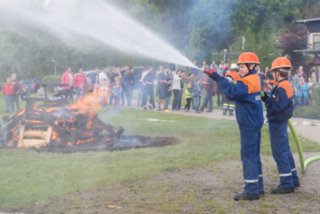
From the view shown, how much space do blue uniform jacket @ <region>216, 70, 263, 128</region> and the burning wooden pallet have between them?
526 cm

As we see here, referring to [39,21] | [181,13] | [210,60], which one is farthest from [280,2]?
[39,21]

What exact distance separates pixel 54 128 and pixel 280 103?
18.3ft

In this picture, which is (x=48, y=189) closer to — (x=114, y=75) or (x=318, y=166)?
(x=318, y=166)

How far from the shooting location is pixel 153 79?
2266 cm

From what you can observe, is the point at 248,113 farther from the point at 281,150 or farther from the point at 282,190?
the point at 282,190

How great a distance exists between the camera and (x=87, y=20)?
11570 millimetres

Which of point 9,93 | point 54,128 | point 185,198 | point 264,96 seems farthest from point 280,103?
point 9,93

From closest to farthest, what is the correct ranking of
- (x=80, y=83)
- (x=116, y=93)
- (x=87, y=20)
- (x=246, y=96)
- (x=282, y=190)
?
(x=246, y=96)
(x=282, y=190)
(x=87, y=20)
(x=116, y=93)
(x=80, y=83)

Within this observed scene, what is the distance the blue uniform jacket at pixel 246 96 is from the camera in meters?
Result: 7.34

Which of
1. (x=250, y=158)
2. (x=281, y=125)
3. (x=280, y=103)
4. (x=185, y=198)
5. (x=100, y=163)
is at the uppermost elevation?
(x=280, y=103)

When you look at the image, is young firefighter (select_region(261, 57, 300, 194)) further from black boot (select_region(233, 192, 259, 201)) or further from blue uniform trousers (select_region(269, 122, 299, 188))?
black boot (select_region(233, 192, 259, 201))

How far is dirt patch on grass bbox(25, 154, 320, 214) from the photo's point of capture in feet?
23.0

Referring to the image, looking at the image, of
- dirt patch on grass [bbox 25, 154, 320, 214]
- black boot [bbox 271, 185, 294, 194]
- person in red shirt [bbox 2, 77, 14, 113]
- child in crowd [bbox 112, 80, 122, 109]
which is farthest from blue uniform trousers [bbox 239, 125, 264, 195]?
person in red shirt [bbox 2, 77, 14, 113]

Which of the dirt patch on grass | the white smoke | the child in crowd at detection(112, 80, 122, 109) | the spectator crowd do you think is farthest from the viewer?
the child in crowd at detection(112, 80, 122, 109)
